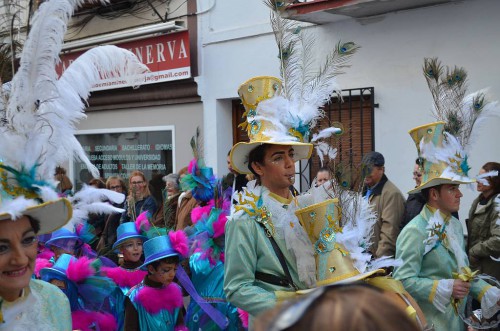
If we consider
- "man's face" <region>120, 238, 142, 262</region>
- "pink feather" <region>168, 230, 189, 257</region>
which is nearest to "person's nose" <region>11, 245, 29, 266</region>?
"pink feather" <region>168, 230, 189, 257</region>

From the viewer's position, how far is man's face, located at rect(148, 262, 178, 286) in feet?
15.4

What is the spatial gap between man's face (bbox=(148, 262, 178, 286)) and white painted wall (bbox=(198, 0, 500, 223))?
14.8 feet

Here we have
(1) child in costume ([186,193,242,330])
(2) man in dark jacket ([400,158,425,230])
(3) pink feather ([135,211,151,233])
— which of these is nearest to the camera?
(1) child in costume ([186,193,242,330])

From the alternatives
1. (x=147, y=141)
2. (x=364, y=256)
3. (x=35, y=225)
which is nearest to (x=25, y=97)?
(x=35, y=225)

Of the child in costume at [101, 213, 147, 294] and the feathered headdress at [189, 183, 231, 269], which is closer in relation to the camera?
the feathered headdress at [189, 183, 231, 269]

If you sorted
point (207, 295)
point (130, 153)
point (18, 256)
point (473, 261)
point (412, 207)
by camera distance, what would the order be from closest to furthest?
point (18, 256) < point (207, 295) < point (473, 261) < point (412, 207) < point (130, 153)

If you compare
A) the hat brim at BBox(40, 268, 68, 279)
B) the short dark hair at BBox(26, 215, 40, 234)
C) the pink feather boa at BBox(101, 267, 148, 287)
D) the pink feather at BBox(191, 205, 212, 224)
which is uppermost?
the short dark hair at BBox(26, 215, 40, 234)

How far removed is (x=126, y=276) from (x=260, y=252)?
1835mm

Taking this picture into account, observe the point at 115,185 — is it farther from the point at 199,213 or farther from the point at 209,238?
the point at 209,238

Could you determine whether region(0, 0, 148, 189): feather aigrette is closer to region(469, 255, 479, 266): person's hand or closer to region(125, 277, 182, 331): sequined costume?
region(125, 277, 182, 331): sequined costume

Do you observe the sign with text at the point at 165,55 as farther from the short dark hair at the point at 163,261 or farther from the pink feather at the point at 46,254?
the short dark hair at the point at 163,261

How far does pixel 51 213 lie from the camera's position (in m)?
2.75

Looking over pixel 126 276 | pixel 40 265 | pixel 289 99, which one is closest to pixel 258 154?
pixel 289 99

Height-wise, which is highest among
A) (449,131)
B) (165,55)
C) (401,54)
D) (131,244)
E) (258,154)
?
(165,55)
